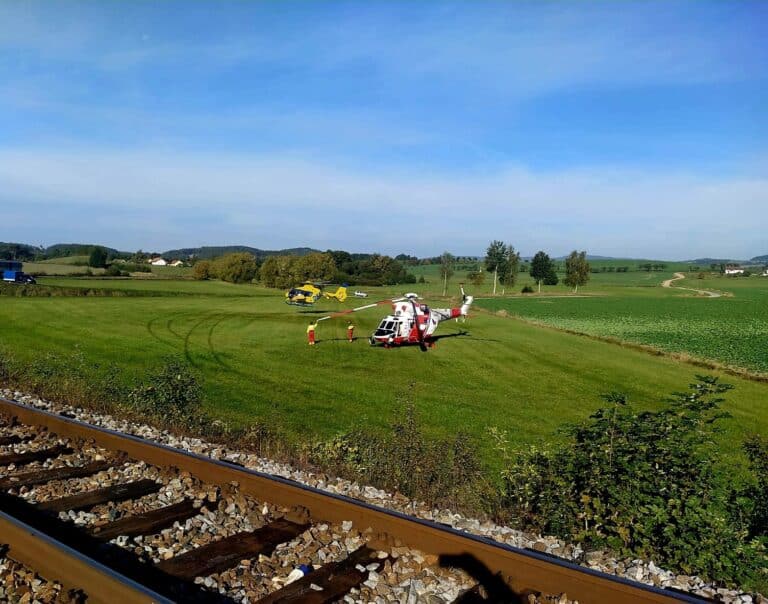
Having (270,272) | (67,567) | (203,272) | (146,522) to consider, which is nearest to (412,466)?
(146,522)

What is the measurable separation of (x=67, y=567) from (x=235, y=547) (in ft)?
3.91

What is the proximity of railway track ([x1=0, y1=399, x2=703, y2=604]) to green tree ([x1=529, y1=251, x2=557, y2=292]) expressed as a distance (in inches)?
4073

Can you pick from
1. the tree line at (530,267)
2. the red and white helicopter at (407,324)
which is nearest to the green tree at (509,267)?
the tree line at (530,267)

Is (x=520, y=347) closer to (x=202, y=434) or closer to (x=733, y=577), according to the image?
(x=202, y=434)

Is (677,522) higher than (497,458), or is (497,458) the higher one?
(677,522)

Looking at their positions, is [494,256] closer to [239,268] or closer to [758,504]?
[239,268]

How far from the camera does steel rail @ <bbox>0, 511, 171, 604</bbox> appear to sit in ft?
10.7

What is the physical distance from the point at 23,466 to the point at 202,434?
3.14 meters

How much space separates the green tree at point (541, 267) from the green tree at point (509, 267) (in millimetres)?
13281

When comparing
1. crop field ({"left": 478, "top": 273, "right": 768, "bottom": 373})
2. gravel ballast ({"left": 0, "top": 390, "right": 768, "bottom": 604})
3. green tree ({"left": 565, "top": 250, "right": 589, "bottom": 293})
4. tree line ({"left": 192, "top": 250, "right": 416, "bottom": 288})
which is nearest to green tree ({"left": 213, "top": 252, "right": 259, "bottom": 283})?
tree line ({"left": 192, "top": 250, "right": 416, "bottom": 288})

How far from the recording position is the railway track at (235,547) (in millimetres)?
3705

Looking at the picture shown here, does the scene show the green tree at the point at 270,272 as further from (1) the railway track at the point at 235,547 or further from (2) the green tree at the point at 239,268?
(1) the railway track at the point at 235,547

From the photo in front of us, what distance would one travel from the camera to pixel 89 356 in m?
26.6

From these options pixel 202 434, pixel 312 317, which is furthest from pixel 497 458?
pixel 312 317
